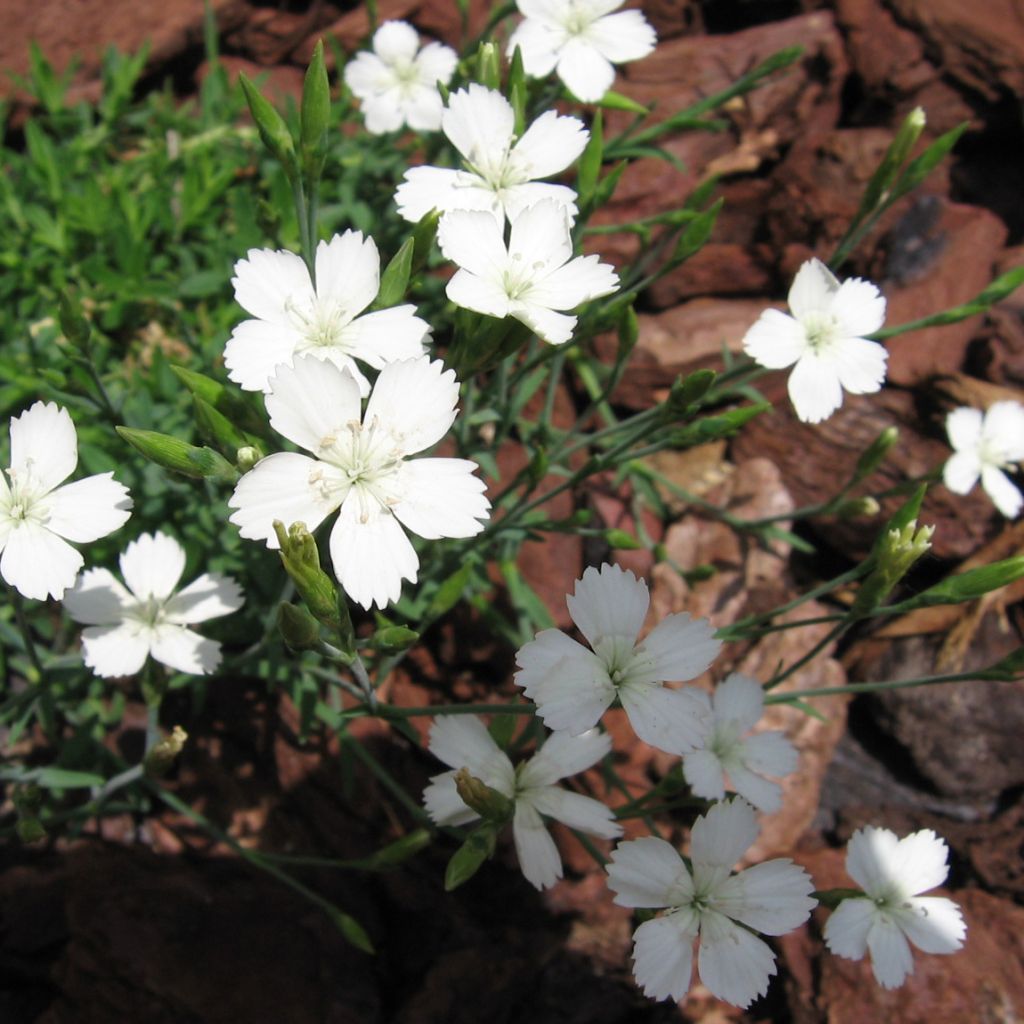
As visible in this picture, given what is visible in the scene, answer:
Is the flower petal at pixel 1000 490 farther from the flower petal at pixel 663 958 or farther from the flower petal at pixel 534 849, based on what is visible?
the flower petal at pixel 534 849

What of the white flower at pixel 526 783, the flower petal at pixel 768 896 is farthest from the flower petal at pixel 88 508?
the flower petal at pixel 768 896

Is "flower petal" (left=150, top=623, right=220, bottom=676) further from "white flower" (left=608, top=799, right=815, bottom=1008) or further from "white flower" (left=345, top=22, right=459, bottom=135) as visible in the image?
"white flower" (left=345, top=22, right=459, bottom=135)

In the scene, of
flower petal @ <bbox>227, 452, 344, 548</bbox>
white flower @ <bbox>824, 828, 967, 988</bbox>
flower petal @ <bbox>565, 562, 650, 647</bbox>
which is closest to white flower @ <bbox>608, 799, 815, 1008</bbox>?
white flower @ <bbox>824, 828, 967, 988</bbox>

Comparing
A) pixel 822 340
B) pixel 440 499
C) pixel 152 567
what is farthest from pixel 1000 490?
pixel 152 567

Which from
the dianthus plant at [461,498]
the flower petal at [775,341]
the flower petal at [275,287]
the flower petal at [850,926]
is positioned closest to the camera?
the dianthus plant at [461,498]

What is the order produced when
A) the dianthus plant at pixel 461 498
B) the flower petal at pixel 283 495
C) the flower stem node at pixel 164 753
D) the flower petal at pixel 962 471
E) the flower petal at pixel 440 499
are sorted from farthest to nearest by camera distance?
the flower petal at pixel 962 471
the flower stem node at pixel 164 753
the dianthus plant at pixel 461 498
the flower petal at pixel 440 499
the flower petal at pixel 283 495

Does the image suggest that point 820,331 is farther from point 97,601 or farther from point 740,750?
point 97,601
